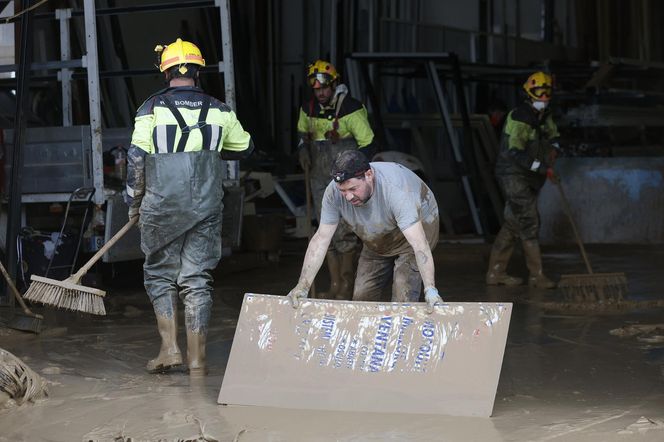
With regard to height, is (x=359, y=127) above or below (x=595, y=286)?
above

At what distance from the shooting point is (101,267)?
34.9 ft

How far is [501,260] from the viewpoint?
10.6m

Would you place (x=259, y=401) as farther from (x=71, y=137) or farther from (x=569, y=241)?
(x=569, y=241)

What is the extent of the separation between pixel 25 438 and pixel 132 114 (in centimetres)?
677

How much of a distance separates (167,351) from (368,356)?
1.47 meters

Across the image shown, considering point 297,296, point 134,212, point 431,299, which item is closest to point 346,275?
point 134,212

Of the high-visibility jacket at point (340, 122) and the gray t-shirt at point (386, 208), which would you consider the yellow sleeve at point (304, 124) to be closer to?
the high-visibility jacket at point (340, 122)

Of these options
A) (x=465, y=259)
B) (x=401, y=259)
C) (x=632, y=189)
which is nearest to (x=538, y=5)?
(x=632, y=189)

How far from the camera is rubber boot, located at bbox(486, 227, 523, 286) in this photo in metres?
10.5

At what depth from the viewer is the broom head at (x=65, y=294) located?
6.70 metres

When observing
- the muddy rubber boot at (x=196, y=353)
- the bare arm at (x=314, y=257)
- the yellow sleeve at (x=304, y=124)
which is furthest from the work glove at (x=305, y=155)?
the bare arm at (x=314, y=257)

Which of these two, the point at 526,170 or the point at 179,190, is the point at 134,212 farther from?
the point at 526,170

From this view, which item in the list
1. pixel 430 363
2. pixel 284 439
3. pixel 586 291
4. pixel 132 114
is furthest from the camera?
pixel 132 114

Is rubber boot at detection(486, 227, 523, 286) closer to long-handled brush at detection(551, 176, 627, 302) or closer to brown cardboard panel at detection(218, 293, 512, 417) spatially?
long-handled brush at detection(551, 176, 627, 302)
